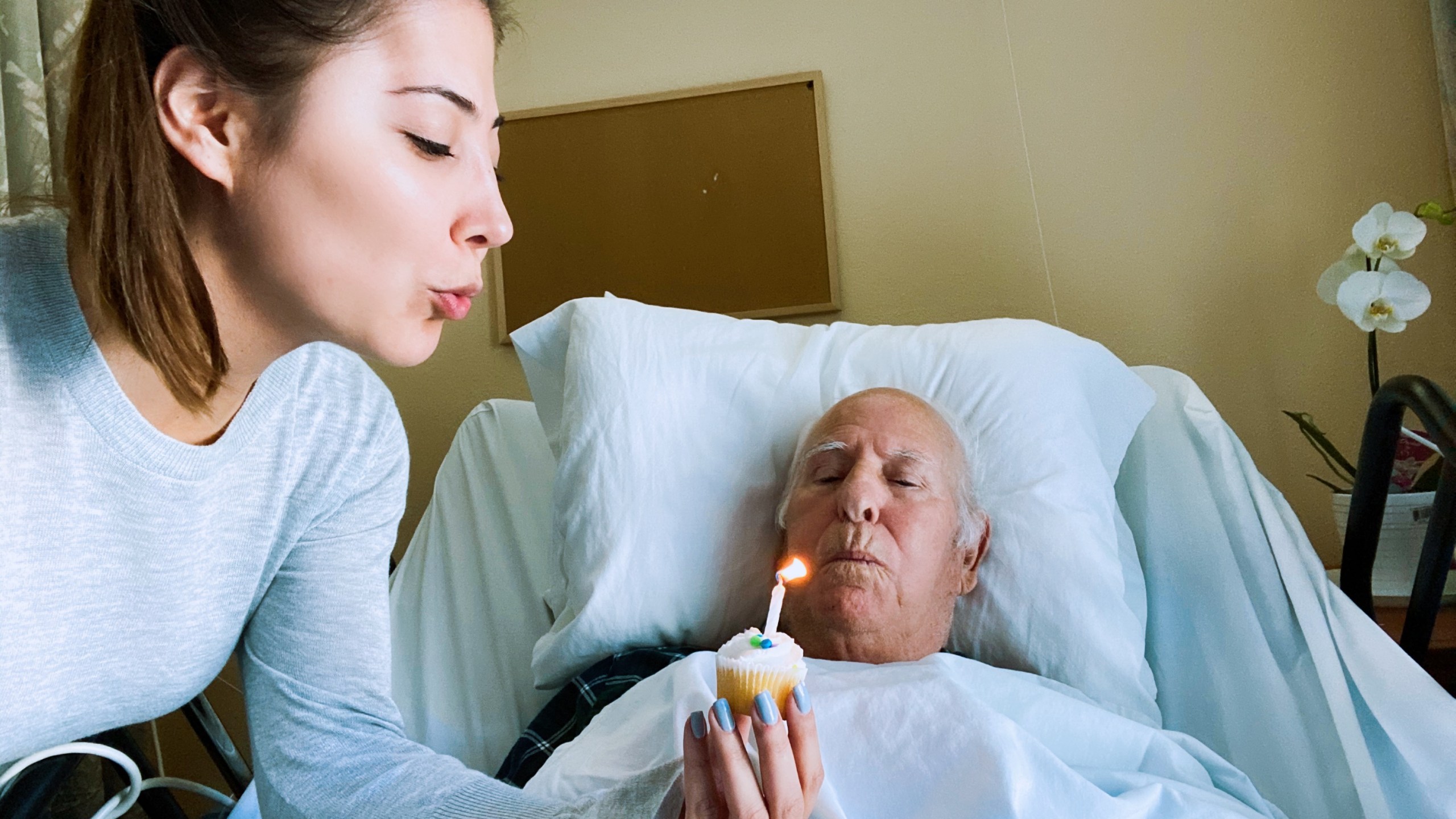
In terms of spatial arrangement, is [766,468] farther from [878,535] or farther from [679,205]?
[679,205]

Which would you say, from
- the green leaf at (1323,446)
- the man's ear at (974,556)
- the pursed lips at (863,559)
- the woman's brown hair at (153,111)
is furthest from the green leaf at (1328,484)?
the woman's brown hair at (153,111)

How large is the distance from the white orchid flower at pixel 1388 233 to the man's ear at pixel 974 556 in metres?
0.71

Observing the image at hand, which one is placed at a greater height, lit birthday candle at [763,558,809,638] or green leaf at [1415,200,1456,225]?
green leaf at [1415,200,1456,225]

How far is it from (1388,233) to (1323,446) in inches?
14.6

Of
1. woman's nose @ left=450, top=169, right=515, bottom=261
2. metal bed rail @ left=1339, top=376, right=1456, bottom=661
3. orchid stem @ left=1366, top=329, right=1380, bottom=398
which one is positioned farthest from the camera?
orchid stem @ left=1366, top=329, right=1380, bottom=398

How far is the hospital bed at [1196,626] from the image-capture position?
3.75 ft

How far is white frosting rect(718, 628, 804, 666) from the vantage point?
752 mm

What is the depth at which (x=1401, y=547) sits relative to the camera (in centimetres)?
149

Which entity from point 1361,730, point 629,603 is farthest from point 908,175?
point 1361,730

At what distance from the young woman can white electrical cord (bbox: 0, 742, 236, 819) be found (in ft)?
0.05

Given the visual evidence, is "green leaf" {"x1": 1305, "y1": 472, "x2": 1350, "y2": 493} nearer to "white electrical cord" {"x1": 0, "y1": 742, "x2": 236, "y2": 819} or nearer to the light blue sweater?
the light blue sweater

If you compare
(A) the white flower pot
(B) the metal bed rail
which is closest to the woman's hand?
(B) the metal bed rail

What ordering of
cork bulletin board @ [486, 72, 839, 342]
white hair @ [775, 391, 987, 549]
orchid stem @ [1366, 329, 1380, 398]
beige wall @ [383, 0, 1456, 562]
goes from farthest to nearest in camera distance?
1. cork bulletin board @ [486, 72, 839, 342]
2. beige wall @ [383, 0, 1456, 562]
3. orchid stem @ [1366, 329, 1380, 398]
4. white hair @ [775, 391, 987, 549]

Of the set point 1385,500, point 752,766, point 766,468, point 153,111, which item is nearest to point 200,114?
point 153,111
